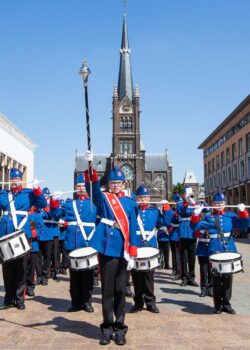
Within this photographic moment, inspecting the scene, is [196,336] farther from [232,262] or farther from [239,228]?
[239,228]

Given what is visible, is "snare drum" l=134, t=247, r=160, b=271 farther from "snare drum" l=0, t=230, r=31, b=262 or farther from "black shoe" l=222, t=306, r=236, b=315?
"snare drum" l=0, t=230, r=31, b=262

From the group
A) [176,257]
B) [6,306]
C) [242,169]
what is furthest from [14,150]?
[6,306]

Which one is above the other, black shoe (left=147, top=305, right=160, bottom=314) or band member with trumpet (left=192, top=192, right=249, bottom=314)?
band member with trumpet (left=192, top=192, right=249, bottom=314)

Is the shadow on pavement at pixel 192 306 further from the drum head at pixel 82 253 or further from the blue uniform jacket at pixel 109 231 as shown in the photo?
the blue uniform jacket at pixel 109 231

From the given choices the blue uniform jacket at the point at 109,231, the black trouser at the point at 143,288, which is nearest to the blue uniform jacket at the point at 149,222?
the black trouser at the point at 143,288

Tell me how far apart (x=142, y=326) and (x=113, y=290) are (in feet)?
2.75

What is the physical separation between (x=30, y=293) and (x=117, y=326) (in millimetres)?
3341

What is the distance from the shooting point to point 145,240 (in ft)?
24.8

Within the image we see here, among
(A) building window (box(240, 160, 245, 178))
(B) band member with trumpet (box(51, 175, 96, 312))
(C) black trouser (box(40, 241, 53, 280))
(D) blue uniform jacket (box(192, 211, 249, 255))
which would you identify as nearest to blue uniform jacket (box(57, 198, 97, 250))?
(B) band member with trumpet (box(51, 175, 96, 312))

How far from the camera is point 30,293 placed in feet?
26.5

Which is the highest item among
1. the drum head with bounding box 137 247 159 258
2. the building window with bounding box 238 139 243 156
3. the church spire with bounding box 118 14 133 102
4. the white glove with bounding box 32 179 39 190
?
the church spire with bounding box 118 14 133 102

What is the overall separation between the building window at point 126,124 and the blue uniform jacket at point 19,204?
83.4 metres

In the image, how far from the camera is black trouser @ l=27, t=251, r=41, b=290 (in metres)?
8.16

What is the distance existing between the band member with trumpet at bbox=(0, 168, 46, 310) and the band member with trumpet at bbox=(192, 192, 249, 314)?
2913 millimetres
